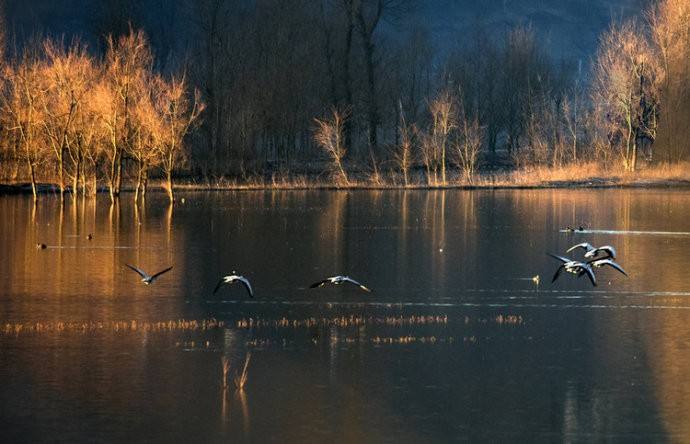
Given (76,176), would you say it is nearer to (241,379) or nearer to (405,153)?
(405,153)

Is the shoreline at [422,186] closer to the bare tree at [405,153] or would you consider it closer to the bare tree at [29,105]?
the bare tree at [405,153]

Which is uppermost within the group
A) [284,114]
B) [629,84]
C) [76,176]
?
[629,84]

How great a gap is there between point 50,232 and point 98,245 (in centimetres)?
360

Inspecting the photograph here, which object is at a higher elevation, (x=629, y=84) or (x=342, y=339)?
(x=629, y=84)

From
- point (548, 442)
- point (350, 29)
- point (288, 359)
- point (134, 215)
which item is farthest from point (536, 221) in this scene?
point (350, 29)

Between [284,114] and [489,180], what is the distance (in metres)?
14.5

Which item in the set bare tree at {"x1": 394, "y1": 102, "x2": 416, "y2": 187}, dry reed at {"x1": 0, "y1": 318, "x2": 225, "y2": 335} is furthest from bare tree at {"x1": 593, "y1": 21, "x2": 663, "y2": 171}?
dry reed at {"x1": 0, "y1": 318, "x2": 225, "y2": 335}

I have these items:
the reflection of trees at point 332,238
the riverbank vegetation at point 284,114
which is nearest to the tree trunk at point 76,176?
the riverbank vegetation at point 284,114

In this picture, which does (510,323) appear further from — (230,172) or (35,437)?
(230,172)

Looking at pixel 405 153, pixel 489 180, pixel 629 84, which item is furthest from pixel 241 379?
pixel 629 84

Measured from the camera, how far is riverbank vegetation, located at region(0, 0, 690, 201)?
4572 centimetres

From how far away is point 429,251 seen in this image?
89.7ft

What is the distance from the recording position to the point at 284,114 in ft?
230

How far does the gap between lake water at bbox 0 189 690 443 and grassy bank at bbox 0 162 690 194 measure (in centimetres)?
2485
